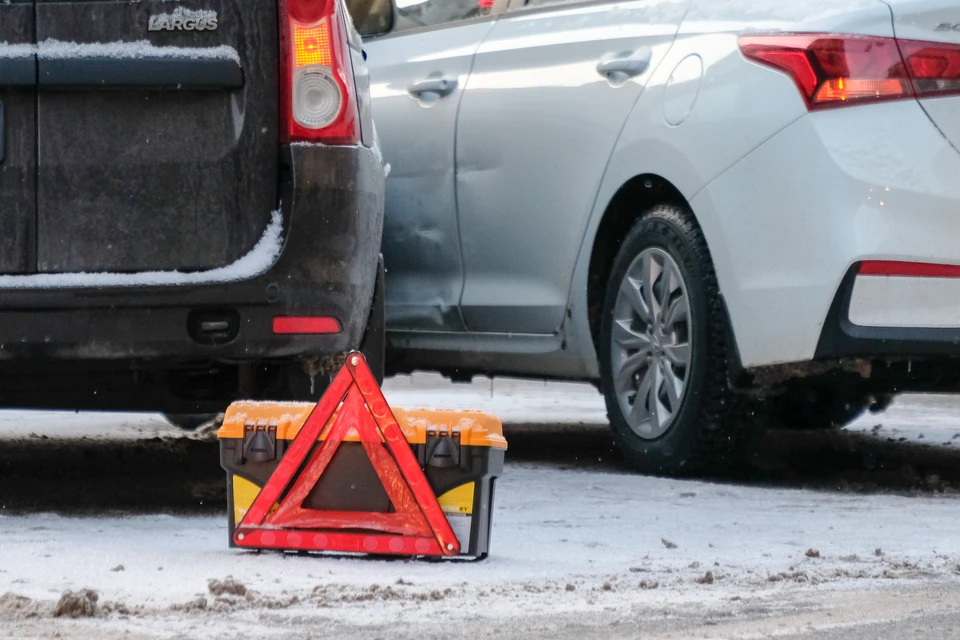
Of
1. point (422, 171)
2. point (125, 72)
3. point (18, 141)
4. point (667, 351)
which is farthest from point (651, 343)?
point (18, 141)

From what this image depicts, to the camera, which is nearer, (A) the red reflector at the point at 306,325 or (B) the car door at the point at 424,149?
(A) the red reflector at the point at 306,325

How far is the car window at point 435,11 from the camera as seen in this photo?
641cm

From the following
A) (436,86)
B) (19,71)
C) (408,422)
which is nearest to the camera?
(408,422)

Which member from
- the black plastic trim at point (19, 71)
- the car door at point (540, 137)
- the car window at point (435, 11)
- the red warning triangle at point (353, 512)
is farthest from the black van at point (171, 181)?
the car window at point (435, 11)

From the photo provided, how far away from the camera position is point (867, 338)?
479cm

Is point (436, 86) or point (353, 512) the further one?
point (436, 86)

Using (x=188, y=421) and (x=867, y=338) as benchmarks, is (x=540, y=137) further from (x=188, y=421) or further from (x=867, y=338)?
(x=188, y=421)

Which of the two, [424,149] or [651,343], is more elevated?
[424,149]

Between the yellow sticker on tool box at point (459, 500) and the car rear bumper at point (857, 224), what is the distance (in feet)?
4.81

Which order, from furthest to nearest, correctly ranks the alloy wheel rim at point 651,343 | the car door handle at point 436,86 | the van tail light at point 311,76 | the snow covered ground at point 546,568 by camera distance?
the car door handle at point 436,86 < the alloy wheel rim at point 651,343 < the van tail light at point 311,76 < the snow covered ground at point 546,568

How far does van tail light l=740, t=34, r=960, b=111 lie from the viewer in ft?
15.7

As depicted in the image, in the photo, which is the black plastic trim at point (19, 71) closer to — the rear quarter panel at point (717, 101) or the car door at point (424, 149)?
the rear quarter panel at point (717, 101)

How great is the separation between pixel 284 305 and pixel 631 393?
1712 millimetres

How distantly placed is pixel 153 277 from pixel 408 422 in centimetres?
75
